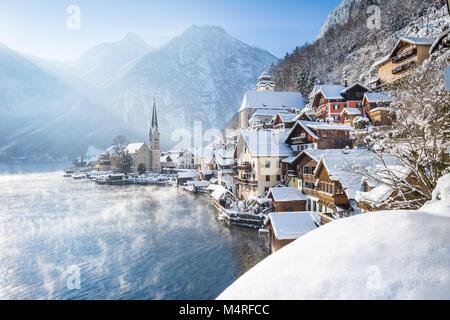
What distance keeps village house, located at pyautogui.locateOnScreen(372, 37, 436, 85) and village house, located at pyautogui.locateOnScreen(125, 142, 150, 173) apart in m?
81.3

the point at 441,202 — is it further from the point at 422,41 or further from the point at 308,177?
the point at 422,41

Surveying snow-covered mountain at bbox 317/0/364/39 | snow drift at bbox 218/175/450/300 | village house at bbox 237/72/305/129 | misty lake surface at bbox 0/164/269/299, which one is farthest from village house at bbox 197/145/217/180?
snow-covered mountain at bbox 317/0/364/39

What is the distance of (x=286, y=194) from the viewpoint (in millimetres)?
25125

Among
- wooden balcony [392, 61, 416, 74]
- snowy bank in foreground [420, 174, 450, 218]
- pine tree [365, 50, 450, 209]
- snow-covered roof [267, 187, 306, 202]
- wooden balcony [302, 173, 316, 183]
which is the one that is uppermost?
wooden balcony [392, 61, 416, 74]

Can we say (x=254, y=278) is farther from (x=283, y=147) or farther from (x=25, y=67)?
(x=25, y=67)

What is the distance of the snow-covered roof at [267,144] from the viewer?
30.0 meters

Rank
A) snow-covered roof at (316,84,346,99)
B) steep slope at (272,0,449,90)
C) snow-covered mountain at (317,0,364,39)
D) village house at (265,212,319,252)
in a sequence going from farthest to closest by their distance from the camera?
snow-covered mountain at (317,0,364,39)
steep slope at (272,0,449,90)
snow-covered roof at (316,84,346,99)
village house at (265,212,319,252)

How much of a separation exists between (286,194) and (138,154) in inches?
3103

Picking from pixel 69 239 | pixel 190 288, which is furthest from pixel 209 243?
pixel 69 239

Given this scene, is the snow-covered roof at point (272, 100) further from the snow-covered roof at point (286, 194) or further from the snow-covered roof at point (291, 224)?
the snow-covered roof at point (291, 224)

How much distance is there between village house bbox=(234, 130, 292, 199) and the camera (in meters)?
29.8

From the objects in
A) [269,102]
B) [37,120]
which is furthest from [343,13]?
[37,120]

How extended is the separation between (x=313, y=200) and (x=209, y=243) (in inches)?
463

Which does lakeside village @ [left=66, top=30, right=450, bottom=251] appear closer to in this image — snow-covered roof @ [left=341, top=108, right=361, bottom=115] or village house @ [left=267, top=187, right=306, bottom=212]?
village house @ [left=267, top=187, right=306, bottom=212]
